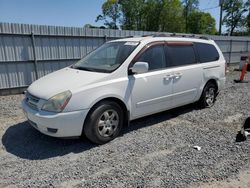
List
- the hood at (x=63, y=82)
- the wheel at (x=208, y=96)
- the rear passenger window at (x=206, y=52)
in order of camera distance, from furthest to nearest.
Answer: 1. the wheel at (x=208, y=96)
2. the rear passenger window at (x=206, y=52)
3. the hood at (x=63, y=82)

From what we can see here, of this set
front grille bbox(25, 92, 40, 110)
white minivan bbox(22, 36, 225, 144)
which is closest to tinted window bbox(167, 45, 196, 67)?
white minivan bbox(22, 36, 225, 144)

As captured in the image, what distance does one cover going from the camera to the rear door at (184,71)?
452cm

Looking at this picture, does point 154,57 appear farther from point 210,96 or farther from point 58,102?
point 210,96

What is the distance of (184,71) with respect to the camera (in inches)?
183

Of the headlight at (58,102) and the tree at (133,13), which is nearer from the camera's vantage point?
the headlight at (58,102)

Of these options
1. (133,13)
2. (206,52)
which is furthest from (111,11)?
(206,52)

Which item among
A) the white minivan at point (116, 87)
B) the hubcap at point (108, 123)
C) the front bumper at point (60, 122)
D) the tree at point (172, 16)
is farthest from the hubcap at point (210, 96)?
the tree at point (172, 16)

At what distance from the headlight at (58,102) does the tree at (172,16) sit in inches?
1670

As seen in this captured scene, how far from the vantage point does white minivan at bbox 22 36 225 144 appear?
3.28 metres

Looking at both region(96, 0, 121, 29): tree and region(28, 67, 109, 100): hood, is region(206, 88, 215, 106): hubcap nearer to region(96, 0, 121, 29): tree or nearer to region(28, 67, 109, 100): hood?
region(28, 67, 109, 100): hood

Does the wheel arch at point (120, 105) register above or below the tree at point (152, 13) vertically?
below

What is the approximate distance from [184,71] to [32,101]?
→ 316cm

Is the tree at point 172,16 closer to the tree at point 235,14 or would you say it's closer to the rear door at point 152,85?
the tree at point 235,14

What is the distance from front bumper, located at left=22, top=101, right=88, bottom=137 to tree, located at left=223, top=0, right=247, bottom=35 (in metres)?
48.7
